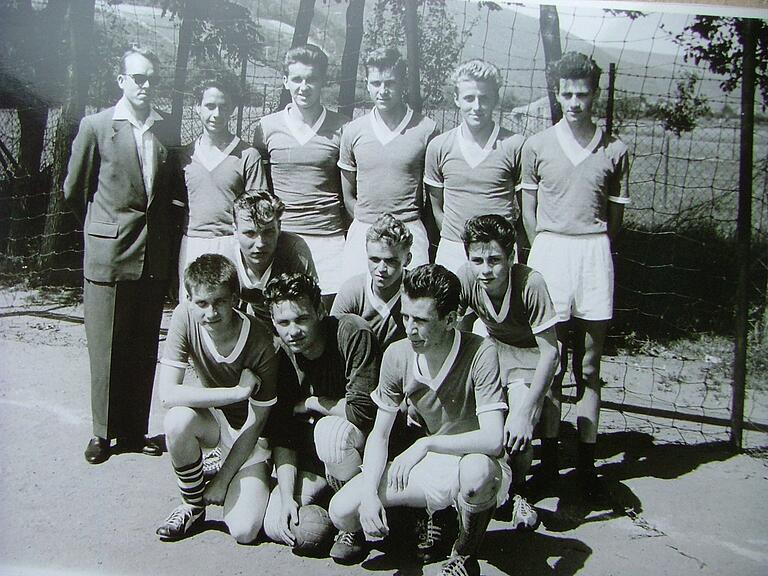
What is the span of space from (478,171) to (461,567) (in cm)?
135

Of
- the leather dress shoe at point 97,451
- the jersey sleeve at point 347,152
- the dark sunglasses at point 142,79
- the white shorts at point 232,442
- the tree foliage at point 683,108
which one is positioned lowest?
the leather dress shoe at point 97,451

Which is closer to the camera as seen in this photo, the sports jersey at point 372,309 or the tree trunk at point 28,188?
the sports jersey at point 372,309

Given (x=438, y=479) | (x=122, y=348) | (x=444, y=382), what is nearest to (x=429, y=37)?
(x=444, y=382)

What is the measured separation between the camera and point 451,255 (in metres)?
2.74

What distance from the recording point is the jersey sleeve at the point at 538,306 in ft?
8.13

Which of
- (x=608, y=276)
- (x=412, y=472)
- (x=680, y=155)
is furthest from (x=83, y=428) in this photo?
(x=680, y=155)

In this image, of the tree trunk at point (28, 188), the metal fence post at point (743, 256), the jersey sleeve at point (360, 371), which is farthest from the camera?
the metal fence post at point (743, 256)

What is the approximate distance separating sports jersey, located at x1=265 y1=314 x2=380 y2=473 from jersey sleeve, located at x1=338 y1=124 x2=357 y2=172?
0.66 m

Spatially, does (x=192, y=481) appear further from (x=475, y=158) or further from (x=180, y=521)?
(x=475, y=158)

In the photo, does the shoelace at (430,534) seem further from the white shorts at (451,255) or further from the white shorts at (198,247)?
the white shorts at (198,247)

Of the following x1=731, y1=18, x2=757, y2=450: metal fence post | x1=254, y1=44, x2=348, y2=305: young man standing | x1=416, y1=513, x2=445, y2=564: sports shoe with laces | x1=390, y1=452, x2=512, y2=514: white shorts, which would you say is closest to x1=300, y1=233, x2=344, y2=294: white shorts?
x1=254, y1=44, x2=348, y2=305: young man standing

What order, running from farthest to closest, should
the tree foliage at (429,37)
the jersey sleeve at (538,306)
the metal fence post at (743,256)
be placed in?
the metal fence post at (743,256)
the tree foliage at (429,37)
the jersey sleeve at (538,306)

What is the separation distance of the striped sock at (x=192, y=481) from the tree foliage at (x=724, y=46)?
2.21 metres

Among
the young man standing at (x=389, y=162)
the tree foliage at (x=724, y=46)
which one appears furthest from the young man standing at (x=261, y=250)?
the tree foliage at (x=724, y=46)
